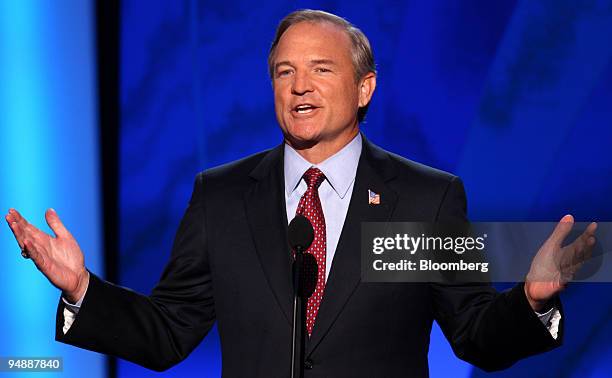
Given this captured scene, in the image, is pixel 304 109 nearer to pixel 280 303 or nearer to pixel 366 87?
pixel 366 87

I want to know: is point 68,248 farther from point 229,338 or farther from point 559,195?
point 559,195

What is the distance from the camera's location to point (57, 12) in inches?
137

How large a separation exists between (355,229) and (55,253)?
2.29 feet

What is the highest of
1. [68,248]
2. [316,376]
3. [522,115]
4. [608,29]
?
[608,29]

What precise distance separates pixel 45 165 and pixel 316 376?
177 centimetres

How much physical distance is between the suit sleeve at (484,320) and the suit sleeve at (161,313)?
23.1 inches

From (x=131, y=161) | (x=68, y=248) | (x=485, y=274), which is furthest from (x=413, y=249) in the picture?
(x=131, y=161)

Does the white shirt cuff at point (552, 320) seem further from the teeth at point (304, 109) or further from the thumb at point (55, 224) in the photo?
the thumb at point (55, 224)

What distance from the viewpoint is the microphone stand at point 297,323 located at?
183cm

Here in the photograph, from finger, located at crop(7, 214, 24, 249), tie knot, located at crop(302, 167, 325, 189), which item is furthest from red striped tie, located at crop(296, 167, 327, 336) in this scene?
finger, located at crop(7, 214, 24, 249)

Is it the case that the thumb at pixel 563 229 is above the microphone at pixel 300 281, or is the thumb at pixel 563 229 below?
above

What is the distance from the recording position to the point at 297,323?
190 cm

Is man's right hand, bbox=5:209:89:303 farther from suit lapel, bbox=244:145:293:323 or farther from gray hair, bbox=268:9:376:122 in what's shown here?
gray hair, bbox=268:9:376:122

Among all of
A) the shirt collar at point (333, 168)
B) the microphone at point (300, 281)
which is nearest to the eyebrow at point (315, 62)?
the shirt collar at point (333, 168)
